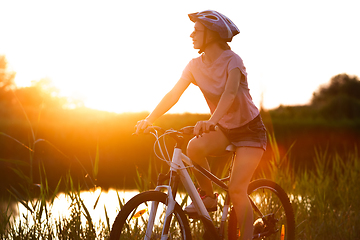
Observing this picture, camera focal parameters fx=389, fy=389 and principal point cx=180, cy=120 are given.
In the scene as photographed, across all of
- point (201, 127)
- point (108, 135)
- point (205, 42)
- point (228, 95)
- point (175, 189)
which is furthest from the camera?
point (108, 135)

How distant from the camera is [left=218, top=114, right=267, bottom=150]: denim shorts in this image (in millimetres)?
2605

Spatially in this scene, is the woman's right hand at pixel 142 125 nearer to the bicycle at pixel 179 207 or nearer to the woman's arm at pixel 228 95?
the bicycle at pixel 179 207

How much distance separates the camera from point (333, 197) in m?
5.02

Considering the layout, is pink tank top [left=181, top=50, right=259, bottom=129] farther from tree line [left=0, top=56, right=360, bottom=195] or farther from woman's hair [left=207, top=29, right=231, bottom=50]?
tree line [left=0, top=56, right=360, bottom=195]

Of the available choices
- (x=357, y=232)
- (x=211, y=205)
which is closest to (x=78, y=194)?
(x=211, y=205)

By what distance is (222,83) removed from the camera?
250cm

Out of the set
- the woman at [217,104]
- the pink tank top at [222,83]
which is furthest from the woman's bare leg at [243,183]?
the pink tank top at [222,83]

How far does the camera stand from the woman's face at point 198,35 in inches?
97.5

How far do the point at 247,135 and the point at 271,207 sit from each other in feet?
3.71

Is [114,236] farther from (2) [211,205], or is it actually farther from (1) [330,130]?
(1) [330,130]

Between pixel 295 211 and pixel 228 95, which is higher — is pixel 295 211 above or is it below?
below

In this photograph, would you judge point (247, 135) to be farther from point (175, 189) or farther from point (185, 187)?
point (175, 189)

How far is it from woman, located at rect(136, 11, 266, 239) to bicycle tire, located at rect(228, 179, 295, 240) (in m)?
0.25

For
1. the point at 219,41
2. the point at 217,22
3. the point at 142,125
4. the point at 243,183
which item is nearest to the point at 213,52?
the point at 219,41
